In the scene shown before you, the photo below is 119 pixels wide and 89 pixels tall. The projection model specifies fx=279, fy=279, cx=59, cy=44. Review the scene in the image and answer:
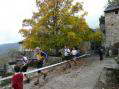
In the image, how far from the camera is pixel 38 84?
15.4m

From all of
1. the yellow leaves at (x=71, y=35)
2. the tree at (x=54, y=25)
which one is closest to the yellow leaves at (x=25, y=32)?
the tree at (x=54, y=25)

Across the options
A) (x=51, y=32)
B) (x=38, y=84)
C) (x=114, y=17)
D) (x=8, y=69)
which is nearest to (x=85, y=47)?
(x=114, y=17)

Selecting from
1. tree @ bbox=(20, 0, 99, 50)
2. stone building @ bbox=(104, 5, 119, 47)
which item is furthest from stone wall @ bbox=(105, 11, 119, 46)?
tree @ bbox=(20, 0, 99, 50)

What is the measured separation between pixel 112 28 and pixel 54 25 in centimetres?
1162

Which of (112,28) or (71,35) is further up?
(112,28)

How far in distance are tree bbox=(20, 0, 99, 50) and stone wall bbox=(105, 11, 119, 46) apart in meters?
8.44

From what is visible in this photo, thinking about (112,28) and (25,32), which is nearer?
(25,32)

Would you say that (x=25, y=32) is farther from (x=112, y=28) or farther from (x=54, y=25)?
(x=112, y=28)

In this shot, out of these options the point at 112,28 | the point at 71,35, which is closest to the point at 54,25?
the point at 71,35

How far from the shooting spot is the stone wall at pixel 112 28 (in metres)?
41.9

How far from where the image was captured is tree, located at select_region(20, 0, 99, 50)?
111ft

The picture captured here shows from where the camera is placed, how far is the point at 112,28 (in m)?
42.4

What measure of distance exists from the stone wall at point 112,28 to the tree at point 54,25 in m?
8.44

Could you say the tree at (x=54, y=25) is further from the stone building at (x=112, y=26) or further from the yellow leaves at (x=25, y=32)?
the stone building at (x=112, y=26)
